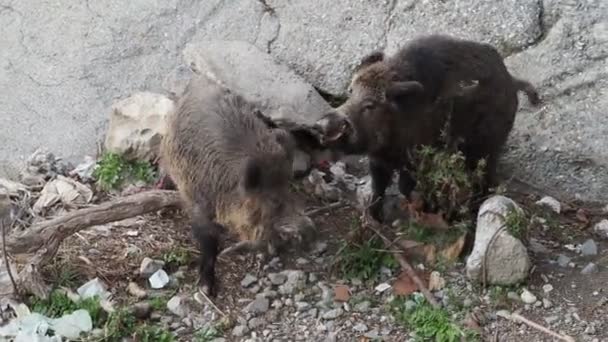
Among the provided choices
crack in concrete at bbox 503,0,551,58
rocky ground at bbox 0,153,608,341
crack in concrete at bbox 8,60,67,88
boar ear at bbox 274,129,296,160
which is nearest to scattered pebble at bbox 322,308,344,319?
rocky ground at bbox 0,153,608,341

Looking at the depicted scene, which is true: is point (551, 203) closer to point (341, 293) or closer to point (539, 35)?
point (539, 35)

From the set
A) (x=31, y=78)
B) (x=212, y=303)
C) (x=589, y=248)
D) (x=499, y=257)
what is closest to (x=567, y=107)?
(x=589, y=248)

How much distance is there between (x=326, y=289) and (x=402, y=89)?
121 centimetres

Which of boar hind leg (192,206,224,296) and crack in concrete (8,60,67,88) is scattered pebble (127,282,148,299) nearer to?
boar hind leg (192,206,224,296)

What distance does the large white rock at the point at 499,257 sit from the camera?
563 cm

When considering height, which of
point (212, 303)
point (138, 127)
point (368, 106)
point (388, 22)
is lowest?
point (212, 303)

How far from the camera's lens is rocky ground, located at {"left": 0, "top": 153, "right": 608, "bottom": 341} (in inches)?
217

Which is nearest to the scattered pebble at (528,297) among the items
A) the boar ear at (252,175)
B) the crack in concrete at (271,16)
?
the boar ear at (252,175)

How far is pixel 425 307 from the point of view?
5.57m

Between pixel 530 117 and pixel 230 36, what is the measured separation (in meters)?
2.20

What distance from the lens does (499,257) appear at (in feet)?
18.5

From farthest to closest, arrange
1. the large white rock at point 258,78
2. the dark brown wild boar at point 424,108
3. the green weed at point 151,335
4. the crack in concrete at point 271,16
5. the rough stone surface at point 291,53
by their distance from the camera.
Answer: the crack in concrete at point 271,16, the rough stone surface at point 291,53, the large white rock at point 258,78, the dark brown wild boar at point 424,108, the green weed at point 151,335

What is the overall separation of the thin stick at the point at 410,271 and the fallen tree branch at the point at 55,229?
4.15 ft

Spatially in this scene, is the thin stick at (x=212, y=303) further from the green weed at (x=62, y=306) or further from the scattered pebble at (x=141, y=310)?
the green weed at (x=62, y=306)
